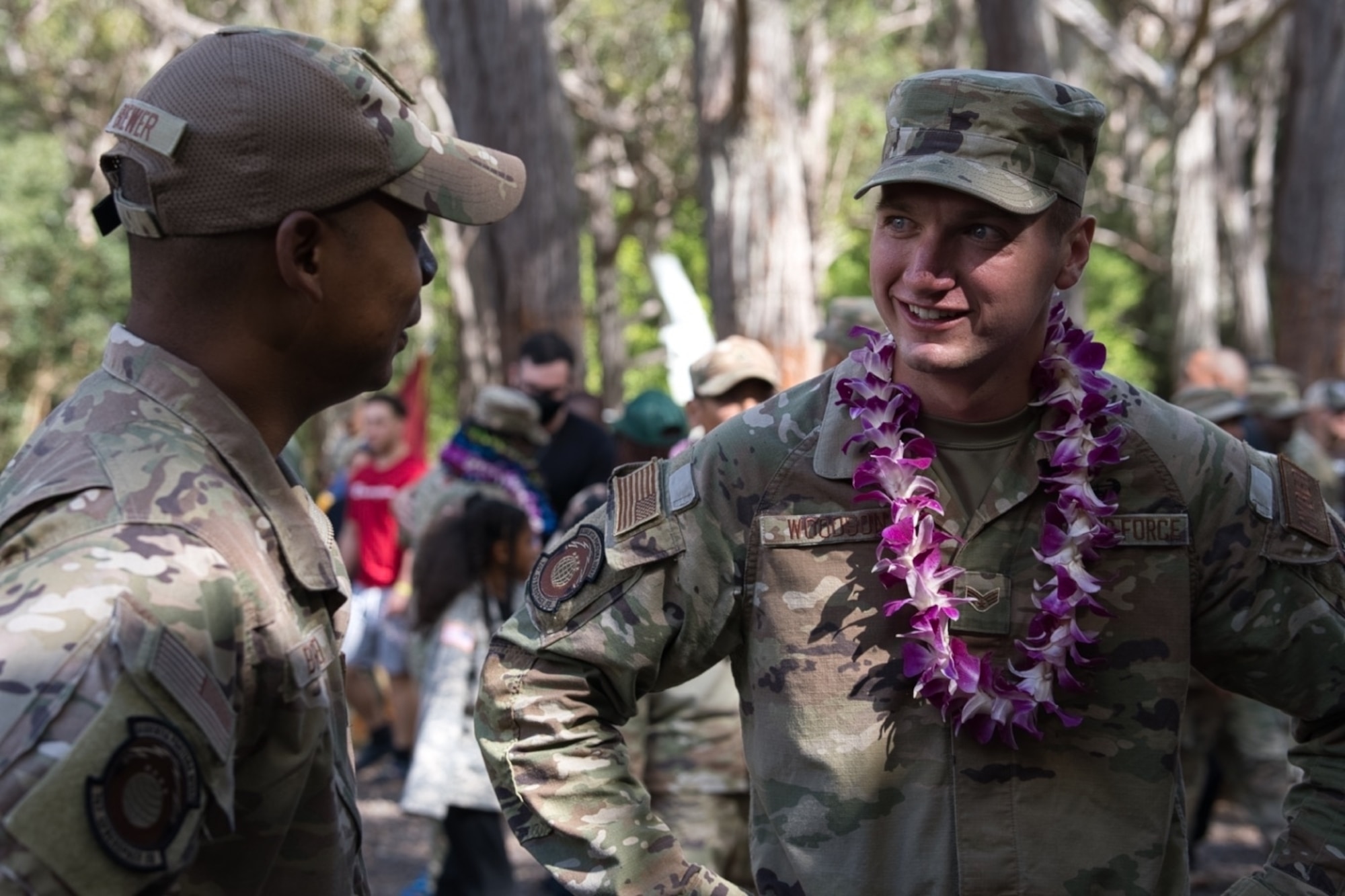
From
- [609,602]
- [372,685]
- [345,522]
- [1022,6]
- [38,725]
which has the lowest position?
[372,685]

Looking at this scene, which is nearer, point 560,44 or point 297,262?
point 297,262

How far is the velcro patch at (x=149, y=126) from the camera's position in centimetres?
192

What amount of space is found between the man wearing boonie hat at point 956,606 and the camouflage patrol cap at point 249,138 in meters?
0.89

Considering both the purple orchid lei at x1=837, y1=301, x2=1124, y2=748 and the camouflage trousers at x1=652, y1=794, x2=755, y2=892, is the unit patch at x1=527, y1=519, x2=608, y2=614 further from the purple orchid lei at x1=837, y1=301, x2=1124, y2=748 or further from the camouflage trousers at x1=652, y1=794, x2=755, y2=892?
the camouflage trousers at x1=652, y1=794, x2=755, y2=892

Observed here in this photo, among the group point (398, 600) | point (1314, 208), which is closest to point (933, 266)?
point (398, 600)

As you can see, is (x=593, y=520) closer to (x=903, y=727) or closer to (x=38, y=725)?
(x=903, y=727)

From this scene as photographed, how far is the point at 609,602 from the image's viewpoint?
104 inches

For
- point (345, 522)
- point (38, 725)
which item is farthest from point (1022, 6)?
point (38, 725)

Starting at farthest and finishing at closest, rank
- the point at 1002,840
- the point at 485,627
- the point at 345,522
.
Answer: the point at 345,522 < the point at 485,627 < the point at 1002,840

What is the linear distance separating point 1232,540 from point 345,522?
23.5 ft

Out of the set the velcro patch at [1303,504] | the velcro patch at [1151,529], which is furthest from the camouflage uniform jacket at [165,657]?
the velcro patch at [1303,504]

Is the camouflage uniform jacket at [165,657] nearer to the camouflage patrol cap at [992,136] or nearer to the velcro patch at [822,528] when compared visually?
the velcro patch at [822,528]

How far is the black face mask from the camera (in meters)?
7.36

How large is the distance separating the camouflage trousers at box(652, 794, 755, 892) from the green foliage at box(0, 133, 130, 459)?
78.0ft
